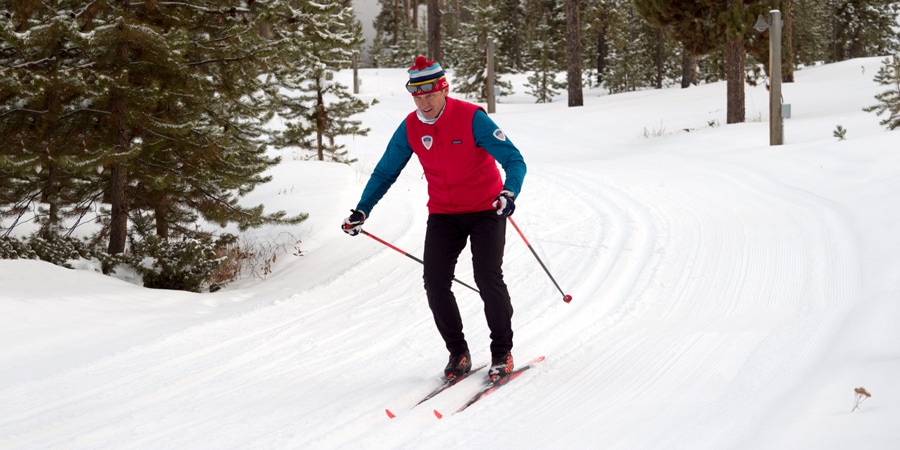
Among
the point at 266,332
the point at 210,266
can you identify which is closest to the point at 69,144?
the point at 210,266

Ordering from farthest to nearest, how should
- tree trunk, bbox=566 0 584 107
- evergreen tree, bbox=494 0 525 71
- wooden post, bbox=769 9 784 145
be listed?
evergreen tree, bbox=494 0 525 71 → tree trunk, bbox=566 0 584 107 → wooden post, bbox=769 9 784 145

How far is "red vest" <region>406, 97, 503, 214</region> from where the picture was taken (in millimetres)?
4633

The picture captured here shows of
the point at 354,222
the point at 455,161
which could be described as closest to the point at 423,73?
the point at 455,161

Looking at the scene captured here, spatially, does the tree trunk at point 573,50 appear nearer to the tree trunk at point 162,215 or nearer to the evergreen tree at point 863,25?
the tree trunk at point 162,215

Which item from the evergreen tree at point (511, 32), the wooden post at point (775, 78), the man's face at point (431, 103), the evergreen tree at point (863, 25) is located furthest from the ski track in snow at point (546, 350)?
the evergreen tree at point (863, 25)

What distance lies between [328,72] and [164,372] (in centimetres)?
1053

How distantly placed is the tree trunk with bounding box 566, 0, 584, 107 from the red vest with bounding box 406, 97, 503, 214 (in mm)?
22759

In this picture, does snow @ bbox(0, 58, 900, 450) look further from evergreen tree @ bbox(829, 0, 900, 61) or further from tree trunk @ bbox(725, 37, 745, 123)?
evergreen tree @ bbox(829, 0, 900, 61)

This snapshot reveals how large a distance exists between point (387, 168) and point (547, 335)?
169cm

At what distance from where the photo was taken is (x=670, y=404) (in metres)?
4.08

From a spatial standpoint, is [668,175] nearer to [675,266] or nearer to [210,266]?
[675,266]

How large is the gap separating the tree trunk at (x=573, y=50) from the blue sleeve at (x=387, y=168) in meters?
22.5

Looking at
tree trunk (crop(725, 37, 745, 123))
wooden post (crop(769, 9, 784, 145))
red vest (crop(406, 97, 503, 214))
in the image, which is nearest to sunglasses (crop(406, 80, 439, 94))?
red vest (crop(406, 97, 503, 214))

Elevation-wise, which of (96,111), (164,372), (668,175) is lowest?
(164,372)
